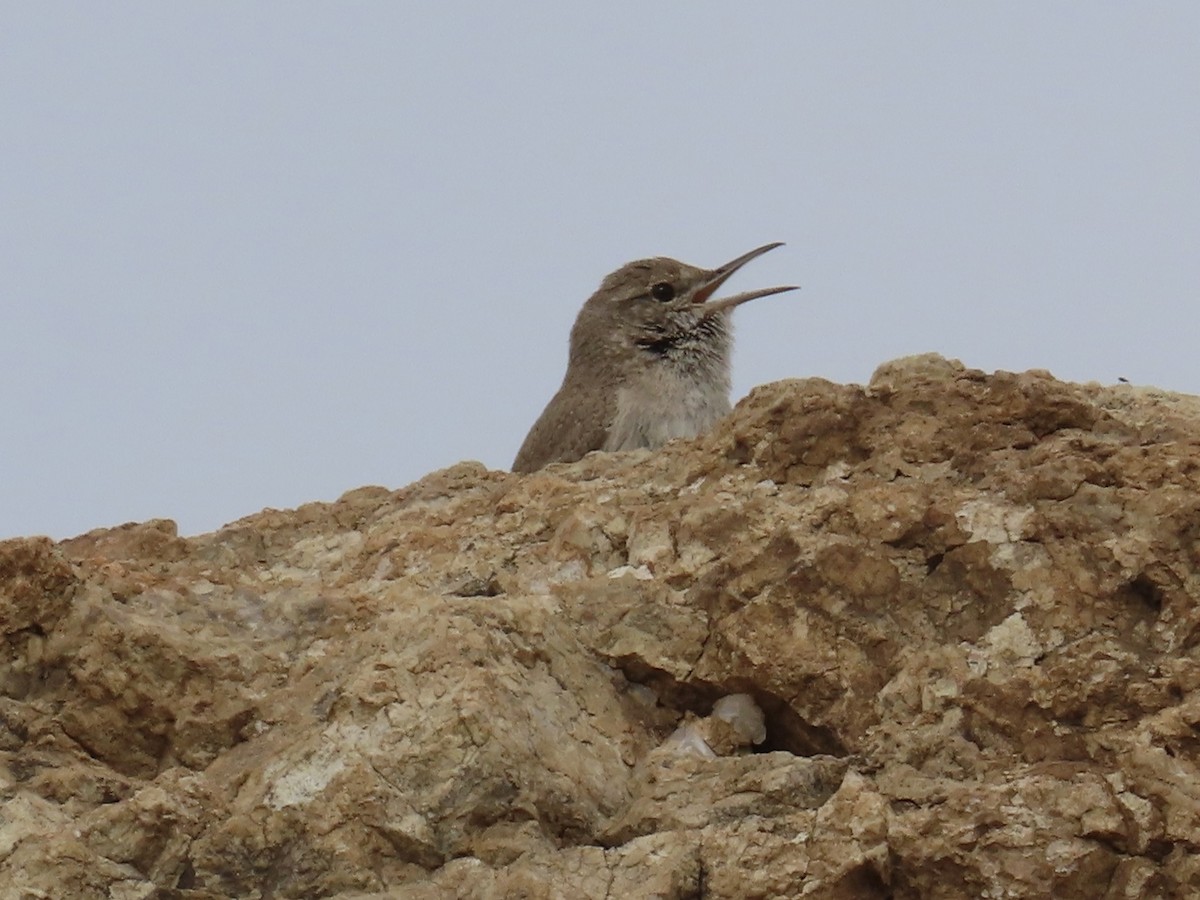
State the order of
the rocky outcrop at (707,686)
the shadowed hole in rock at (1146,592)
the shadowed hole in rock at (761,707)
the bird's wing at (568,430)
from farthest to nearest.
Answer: the bird's wing at (568,430), the shadowed hole in rock at (761,707), the shadowed hole in rock at (1146,592), the rocky outcrop at (707,686)

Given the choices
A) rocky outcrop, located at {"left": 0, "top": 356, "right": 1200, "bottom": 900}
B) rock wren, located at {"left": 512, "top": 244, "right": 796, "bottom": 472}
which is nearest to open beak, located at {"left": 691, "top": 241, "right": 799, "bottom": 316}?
rock wren, located at {"left": 512, "top": 244, "right": 796, "bottom": 472}

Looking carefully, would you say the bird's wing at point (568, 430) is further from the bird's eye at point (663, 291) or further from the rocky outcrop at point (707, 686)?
the rocky outcrop at point (707, 686)

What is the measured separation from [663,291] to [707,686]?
17.4 ft

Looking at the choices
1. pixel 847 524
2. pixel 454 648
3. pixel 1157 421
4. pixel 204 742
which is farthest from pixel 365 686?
pixel 1157 421

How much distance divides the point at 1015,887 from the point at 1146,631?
2.90 feet

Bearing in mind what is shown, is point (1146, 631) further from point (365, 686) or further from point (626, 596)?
point (365, 686)

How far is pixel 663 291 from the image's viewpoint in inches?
384

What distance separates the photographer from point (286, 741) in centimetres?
437

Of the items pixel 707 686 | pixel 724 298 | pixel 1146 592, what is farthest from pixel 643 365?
pixel 1146 592

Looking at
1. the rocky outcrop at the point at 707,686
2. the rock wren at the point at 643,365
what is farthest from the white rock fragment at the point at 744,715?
the rock wren at the point at 643,365

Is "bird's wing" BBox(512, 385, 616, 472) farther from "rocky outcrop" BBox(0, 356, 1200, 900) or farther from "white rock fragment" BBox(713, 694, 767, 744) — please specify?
"white rock fragment" BBox(713, 694, 767, 744)

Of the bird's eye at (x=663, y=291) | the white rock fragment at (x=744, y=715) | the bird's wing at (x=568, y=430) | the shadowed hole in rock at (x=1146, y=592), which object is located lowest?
the white rock fragment at (x=744, y=715)

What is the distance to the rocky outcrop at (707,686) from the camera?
390 centimetres

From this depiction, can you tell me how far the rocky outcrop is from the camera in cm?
390
